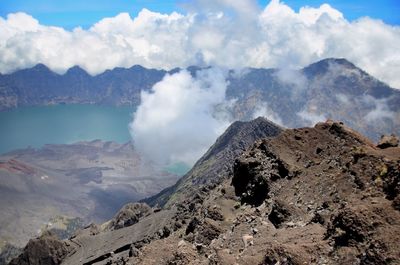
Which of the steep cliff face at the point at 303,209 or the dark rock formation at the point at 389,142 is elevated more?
the dark rock formation at the point at 389,142

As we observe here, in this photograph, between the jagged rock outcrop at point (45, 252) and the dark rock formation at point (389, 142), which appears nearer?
the dark rock formation at point (389, 142)

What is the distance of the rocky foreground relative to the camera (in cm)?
2492

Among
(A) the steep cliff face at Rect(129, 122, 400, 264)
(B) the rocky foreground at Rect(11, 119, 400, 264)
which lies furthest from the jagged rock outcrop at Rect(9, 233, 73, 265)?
(A) the steep cliff face at Rect(129, 122, 400, 264)

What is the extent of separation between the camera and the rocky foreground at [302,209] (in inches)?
981

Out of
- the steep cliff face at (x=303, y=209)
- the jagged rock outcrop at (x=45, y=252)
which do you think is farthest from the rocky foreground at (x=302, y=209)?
the jagged rock outcrop at (x=45, y=252)

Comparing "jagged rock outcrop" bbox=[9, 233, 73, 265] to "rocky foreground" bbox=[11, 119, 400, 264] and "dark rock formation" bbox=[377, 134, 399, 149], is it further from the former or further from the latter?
"dark rock formation" bbox=[377, 134, 399, 149]

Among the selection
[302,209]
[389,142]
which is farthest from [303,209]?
[389,142]

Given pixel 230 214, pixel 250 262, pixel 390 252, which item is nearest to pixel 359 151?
pixel 230 214

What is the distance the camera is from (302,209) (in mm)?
37719

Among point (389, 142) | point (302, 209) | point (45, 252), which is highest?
point (389, 142)

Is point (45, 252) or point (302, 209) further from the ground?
point (302, 209)

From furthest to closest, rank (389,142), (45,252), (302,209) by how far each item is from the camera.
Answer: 1. (45,252)
2. (389,142)
3. (302,209)

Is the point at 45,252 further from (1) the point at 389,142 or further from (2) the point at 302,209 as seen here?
(1) the point at 389,142

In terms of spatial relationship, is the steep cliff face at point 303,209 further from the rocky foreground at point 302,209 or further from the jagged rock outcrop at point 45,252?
the jagged rock outcrop at point 45,252
